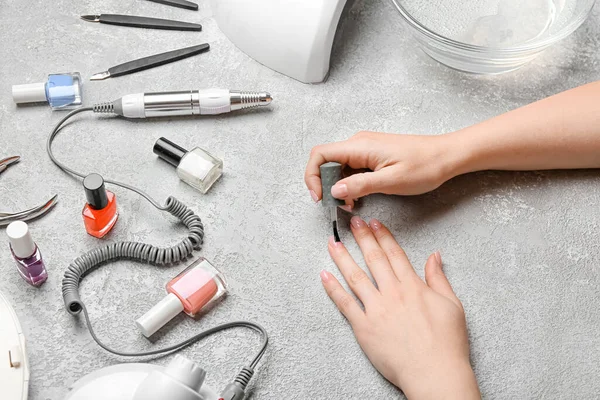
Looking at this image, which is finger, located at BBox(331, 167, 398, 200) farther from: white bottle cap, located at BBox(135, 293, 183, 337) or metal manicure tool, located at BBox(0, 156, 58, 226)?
metal manicure tool, located at BBox(0, 156, 58, 226)

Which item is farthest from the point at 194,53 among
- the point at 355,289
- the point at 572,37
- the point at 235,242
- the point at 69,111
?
the point at 572,37

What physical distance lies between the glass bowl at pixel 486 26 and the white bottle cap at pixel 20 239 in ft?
1.85

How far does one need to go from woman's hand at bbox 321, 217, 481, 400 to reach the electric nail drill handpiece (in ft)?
0.71

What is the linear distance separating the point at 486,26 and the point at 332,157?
1.08 ft

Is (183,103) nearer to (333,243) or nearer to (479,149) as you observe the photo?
(333,243)

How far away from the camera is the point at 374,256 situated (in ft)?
2.89

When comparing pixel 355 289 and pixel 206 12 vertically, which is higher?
pixel 206 12

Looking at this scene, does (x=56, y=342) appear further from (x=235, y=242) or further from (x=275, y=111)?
(x=275, y=111)

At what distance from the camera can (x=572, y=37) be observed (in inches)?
42.8

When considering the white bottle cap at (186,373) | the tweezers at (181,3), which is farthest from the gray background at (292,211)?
the white bottle cap at (186,373)

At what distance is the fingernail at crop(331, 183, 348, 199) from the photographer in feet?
2.87

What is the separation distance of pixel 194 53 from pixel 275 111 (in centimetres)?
15

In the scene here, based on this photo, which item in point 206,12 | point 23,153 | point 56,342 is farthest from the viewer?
point 206,12

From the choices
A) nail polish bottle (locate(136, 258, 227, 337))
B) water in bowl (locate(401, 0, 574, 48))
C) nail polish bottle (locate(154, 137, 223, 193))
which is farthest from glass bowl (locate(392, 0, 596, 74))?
nail polish bottle (locate(136, 258, 227, 337))
